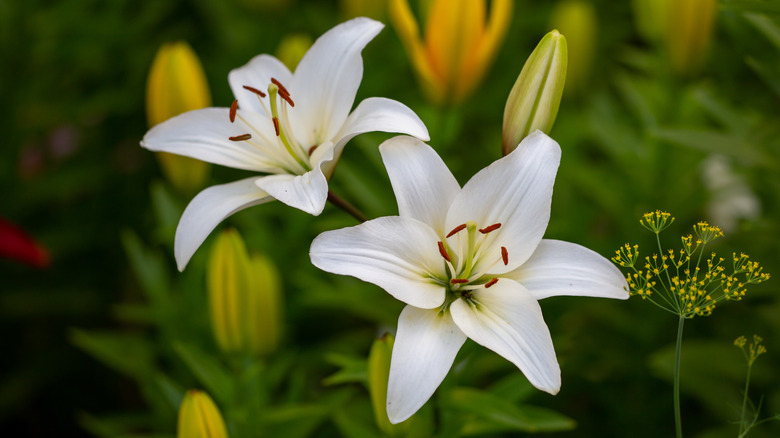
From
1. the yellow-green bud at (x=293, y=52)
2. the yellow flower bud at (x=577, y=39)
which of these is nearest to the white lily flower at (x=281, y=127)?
the yellow-green bud at (x=293, y=52)

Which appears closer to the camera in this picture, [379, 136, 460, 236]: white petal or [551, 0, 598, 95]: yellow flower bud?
[379, 136, 460, 236]: white petal

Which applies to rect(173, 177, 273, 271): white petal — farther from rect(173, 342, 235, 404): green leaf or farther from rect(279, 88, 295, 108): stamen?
rect(173, 342, 235, 404): green leaf

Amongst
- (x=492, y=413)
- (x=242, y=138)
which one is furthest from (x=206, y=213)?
(x=492, y=413)

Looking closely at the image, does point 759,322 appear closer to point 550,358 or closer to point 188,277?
point 550,358

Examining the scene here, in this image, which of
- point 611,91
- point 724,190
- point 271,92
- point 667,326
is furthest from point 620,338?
point 611,91

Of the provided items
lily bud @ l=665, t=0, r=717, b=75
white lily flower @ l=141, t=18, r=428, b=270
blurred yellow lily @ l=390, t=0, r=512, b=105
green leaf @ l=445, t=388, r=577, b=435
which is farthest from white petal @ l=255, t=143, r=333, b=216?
lily bud @ l=665, t=0, r=717, b=75

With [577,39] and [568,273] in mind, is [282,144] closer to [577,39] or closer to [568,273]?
[568,273]

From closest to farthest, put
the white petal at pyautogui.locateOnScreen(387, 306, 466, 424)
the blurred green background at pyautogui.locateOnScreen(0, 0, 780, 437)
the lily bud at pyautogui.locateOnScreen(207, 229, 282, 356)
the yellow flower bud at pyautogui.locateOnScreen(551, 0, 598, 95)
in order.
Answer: the white petal at pyautogui.locateOnScreen(387, 306, 466, 424) < the lily bud at pyautogui.locateOnScreen(207, 229, 282, 356) < the blurred green background at pyautogui.locateOnScreen(0, 0, 780, 437) < the yellow flower bud at pyautogui.locateOnScreen(551, 0, 598, 95)
